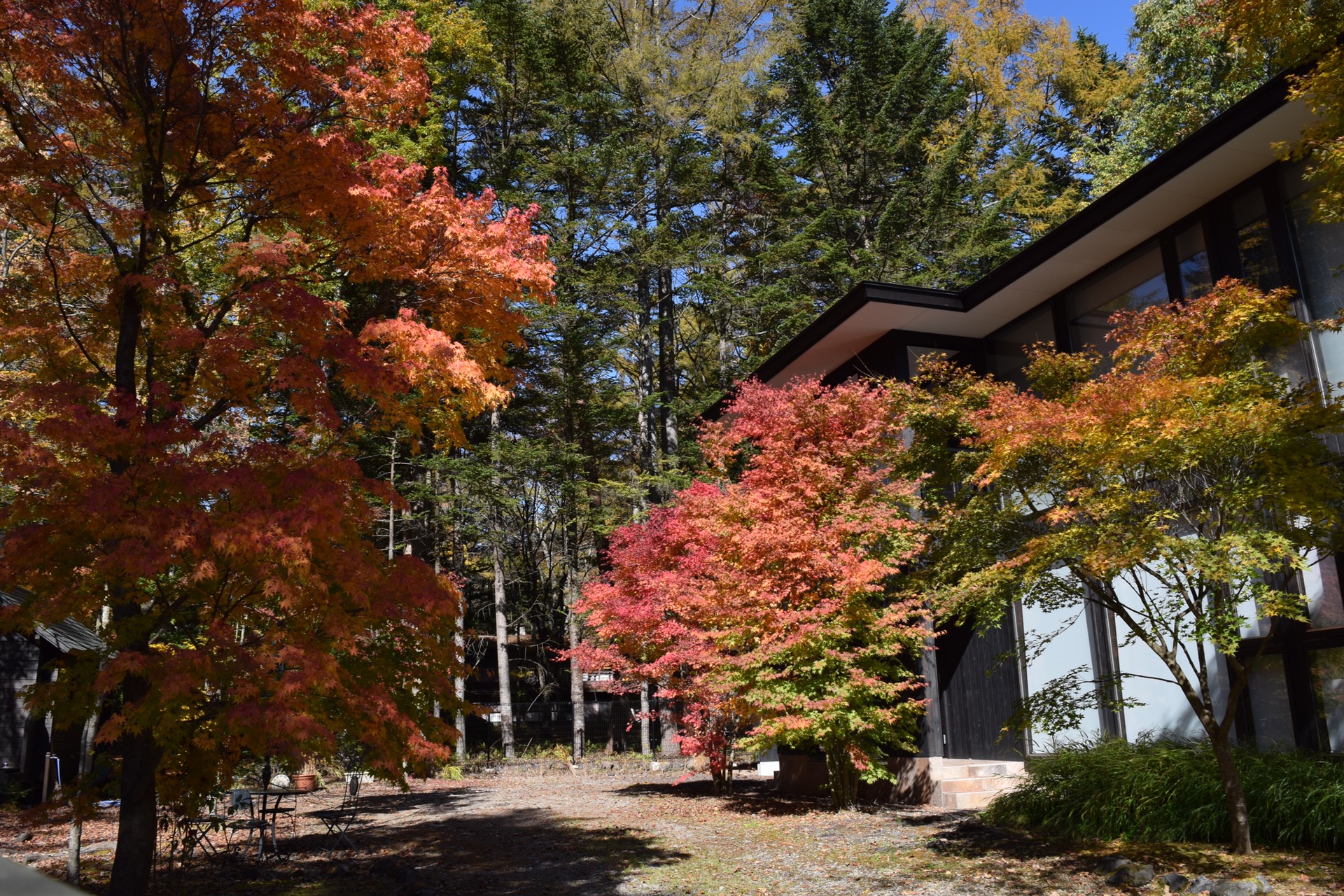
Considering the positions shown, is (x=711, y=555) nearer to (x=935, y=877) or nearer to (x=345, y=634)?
(x=935, y=877)

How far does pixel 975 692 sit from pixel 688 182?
60.8ft

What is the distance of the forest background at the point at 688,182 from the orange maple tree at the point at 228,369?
15958 millimetres

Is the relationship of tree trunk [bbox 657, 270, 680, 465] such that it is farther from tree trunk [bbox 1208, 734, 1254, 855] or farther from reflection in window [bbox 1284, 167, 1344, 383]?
tree trunk [bbox 1208, 734, 1254, 855]

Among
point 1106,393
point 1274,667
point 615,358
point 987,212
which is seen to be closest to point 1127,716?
point 1274,667

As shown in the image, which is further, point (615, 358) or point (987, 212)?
point (615, 358)

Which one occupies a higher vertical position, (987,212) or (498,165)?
Result: (498,165)

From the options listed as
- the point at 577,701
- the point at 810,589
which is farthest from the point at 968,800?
the point at 577,701

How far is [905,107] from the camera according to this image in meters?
28.2

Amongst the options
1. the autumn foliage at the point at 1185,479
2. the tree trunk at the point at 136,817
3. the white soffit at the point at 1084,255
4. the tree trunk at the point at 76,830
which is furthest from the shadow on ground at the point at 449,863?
the white soffit at the point at 1084,255

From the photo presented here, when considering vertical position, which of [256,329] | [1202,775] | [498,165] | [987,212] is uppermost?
[498,165]

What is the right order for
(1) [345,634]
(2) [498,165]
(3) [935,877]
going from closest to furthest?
(1) [345,634] < (3) [935,877] < (2) [498,165]

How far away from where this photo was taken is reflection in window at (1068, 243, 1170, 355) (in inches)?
452

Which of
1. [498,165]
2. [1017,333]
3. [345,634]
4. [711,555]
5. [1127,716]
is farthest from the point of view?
[498,165]

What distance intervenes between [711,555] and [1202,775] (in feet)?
21.8
